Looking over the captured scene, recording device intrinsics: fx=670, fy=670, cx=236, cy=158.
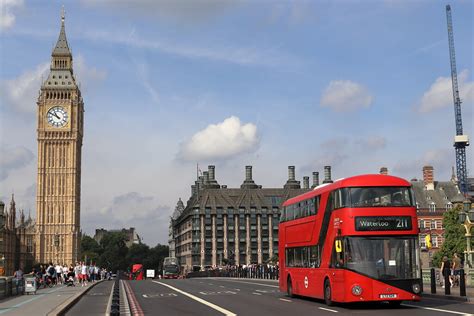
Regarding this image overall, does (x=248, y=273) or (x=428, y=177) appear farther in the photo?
(x=428, y=177)

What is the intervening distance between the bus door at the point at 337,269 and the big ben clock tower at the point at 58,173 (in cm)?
12868

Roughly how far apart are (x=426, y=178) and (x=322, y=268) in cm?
10414

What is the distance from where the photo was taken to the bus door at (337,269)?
2162 centimetres

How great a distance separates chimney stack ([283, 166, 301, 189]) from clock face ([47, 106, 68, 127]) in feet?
180

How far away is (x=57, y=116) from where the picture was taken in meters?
150

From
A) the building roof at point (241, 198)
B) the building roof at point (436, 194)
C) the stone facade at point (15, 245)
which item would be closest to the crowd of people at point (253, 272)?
the building roof at point (436, 194)

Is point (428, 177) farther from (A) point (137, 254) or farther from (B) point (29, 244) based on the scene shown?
(A) point (137, 254)

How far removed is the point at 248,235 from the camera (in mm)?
153375

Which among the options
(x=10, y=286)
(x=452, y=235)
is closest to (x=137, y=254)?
(x=452, y=235)

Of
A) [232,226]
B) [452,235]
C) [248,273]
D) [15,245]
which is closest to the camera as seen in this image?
[248,273]

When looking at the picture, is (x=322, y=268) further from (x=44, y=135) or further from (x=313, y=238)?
(x=44, y=135)

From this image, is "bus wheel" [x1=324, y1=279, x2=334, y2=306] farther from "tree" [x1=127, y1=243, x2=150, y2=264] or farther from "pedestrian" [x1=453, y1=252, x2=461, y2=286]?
"tree" [x1=127, y1=243, x2=150, y2=264]

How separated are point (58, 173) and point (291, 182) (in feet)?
182

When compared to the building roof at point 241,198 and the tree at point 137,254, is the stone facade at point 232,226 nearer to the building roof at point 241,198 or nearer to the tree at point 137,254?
the building roof at point 241,198
